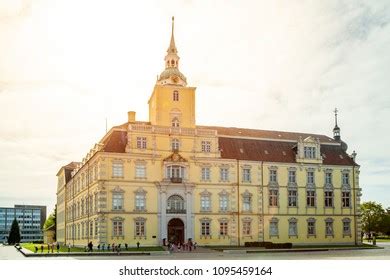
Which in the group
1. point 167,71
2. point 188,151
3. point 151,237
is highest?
point 167,71

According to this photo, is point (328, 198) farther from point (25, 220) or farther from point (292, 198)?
point (25, 220)

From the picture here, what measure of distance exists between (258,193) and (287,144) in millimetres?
3260

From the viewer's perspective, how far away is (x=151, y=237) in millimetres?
Result: 28062

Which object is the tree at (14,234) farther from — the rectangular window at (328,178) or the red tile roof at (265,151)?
the rectangular window at (328,178)

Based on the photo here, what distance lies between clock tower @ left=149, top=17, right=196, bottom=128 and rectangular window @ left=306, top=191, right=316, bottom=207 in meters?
7.12

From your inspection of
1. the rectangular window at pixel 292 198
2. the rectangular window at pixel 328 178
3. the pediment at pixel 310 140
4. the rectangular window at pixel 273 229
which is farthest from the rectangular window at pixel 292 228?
the pediment at pixel 310 140

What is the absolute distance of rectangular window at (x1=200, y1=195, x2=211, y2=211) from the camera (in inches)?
1136

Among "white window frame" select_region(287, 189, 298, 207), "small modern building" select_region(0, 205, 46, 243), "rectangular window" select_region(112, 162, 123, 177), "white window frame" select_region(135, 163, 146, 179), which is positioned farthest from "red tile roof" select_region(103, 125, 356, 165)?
"small modern building" select_region(0, 205, 46, 243)

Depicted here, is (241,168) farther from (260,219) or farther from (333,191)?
(333,191)

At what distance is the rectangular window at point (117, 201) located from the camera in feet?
90.1

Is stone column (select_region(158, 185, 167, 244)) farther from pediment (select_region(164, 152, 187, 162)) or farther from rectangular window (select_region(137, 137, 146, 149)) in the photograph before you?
rectangular window (select_region(137, 137, 146, 149))

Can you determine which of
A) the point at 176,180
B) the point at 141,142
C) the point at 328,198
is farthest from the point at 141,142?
the point at 328,198

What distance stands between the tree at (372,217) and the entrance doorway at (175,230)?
14720mm
